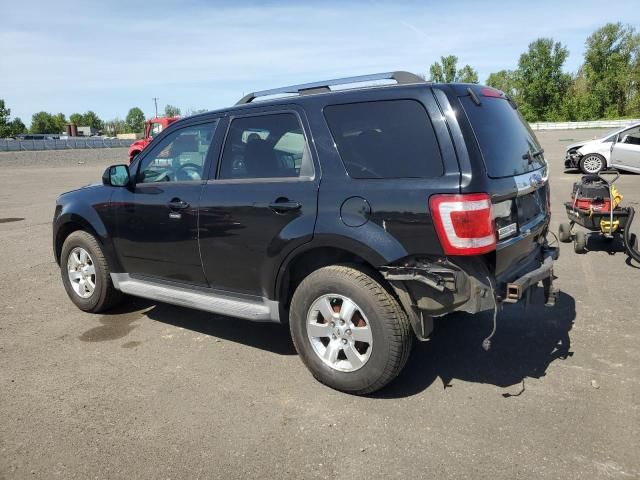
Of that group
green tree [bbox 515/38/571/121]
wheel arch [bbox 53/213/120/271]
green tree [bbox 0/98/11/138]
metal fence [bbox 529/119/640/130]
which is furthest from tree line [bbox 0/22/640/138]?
green tree [bbox 0/98/11/138]

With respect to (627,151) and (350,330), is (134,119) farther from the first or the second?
(350,330)

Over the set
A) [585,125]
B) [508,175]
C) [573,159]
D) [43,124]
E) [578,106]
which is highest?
[43,124]

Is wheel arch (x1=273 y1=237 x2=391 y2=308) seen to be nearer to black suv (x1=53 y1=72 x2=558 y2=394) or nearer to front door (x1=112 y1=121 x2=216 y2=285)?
black suv (x1=53 y1=72 x2=558 y2=394)

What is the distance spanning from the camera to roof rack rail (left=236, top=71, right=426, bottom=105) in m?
3.48

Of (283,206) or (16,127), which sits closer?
(283,206)

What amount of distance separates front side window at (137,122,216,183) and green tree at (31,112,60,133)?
160m

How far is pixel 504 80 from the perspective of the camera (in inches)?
3939

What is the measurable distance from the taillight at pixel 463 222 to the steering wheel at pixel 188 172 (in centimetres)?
206

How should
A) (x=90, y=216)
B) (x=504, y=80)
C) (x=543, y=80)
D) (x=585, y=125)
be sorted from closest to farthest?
(x=90, y=216)
(x=585, y=125)
(x=543, y=80)
(x=504, y=80)

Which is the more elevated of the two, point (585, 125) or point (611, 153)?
point (585, 125)

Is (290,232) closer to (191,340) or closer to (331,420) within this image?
(331,420)

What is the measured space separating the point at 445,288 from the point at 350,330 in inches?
27.7

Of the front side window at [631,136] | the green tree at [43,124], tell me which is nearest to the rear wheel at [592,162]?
the front side window at [631,136]

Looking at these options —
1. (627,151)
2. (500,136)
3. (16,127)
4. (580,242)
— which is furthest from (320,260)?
(16,127)
